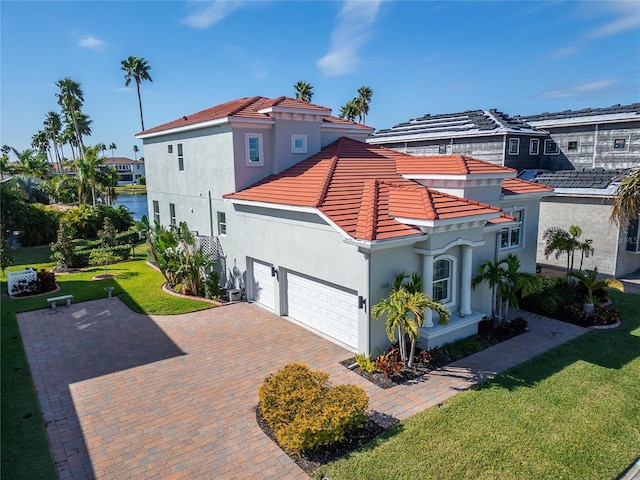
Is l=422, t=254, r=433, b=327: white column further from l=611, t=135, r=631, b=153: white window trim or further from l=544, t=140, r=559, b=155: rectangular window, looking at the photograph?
l=544, t=140, r=559, b=155: rectangular window

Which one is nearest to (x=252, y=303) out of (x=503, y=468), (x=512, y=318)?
(x=512, y=318)

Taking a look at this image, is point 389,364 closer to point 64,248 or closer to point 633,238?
point 633,238

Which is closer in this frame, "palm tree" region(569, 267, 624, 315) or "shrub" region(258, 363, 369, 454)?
"shrub" region(258, 363, 369, 454)

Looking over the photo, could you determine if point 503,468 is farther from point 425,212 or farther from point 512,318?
point 512,318

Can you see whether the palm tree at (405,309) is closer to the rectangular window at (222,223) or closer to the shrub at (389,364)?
the shrub at (389,364)

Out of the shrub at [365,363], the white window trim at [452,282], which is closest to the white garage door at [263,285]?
the shrub at [365,363]

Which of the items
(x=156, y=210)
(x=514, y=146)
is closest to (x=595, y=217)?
(x=514, y=146)

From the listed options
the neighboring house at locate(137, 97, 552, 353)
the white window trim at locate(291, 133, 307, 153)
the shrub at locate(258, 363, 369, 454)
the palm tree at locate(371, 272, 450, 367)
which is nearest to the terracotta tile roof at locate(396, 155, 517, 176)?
the neighboring house at locate(137, 97, 552, 353)
